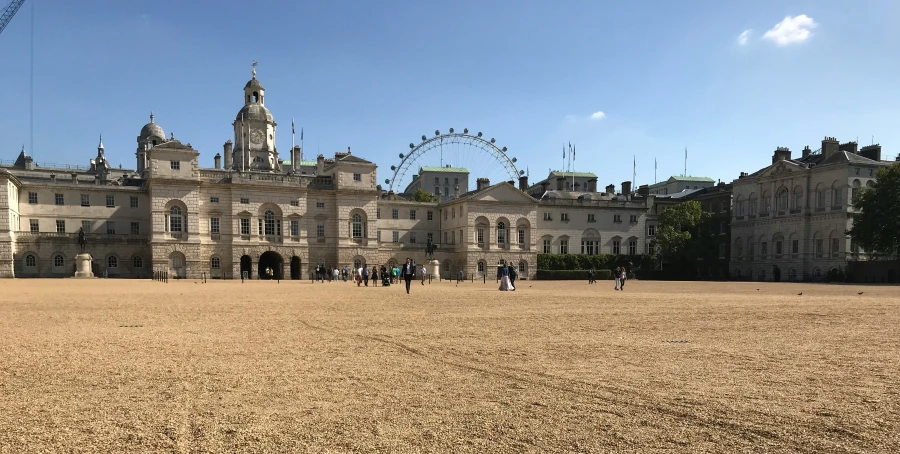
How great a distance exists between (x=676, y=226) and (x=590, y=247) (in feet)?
33.7

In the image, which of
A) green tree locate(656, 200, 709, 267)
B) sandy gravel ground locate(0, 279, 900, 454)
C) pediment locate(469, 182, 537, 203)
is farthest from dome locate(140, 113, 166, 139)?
sandy gravel ground locate(0, 279, 900, 454)

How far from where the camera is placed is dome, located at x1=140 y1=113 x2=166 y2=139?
97.4m

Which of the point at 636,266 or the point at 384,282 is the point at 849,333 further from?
the point at 636,266

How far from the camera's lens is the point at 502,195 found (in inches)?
2894

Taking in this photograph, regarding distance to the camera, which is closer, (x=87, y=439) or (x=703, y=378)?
(x=87, y=439)

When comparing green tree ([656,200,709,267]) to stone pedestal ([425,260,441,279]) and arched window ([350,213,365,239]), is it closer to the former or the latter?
stone pedestal ([425,260,441,279])

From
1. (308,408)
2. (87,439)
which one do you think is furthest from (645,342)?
(87,439)

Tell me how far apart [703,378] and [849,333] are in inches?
326

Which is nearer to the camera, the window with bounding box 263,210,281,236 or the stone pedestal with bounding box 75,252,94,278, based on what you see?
the stone pedestal with bounding box 75,252,94,278

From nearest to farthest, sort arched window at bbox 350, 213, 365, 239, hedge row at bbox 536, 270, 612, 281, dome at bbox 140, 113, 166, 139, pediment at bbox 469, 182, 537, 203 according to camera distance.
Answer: arched window at bbox 350, 213, 365, 239 < pediment at bbox 469, 182, 537, 203 < hedge row at bbox 536, 270, 612, 281 < dome at bbox 140, 113, 166, 139

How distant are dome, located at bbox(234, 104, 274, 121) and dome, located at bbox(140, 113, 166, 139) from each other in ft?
70.8

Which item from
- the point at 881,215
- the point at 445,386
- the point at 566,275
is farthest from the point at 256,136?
the point at 445,386

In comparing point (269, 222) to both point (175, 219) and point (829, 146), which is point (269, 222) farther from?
point (829, 146)

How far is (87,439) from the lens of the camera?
6.77 metres
